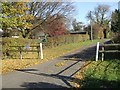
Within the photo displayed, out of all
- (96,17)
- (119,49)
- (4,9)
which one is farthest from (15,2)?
(96,17)

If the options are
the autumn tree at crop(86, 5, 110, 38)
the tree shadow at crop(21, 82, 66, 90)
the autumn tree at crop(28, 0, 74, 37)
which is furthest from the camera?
the autumn tree at crop(86, 5, 110, 38)

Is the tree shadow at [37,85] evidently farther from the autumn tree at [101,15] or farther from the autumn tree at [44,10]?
the autumn tree at [101,15]

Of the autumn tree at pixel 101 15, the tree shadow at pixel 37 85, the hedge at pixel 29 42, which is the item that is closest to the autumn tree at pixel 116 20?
the hedge at pixel 29 42

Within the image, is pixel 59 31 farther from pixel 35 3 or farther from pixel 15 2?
pixel 15 2

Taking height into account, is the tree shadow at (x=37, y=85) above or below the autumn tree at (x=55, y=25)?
below

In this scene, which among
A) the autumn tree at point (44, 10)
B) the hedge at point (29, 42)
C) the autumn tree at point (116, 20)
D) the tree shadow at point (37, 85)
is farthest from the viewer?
the autumn tree at point (44, 10)

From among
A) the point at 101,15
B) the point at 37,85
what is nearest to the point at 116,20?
the point at 37,85

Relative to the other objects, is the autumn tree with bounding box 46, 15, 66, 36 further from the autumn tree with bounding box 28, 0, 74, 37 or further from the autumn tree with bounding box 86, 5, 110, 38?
the autumn tree with bounding box 86, 5, 110, 38

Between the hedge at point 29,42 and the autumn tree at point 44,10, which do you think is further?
the autumn tree at point 44,10

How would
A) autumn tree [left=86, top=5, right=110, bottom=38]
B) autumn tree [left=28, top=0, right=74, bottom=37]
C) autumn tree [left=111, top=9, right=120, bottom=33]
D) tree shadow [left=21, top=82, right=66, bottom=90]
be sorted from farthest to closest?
autumn tree [left=86, top=5, right=110, bottom=38] → autumn tree [left=28, top=0, right=74, bottom=37] → autumn tree [left=111, top=9, right=120, bottom=33] → tree shadow [left=21, top=82, right=66, bottom=90]

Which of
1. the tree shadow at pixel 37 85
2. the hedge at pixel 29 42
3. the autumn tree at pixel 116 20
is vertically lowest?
the tree shadow at pixel 37 85

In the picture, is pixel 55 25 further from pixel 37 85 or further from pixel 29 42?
pixel 37 85

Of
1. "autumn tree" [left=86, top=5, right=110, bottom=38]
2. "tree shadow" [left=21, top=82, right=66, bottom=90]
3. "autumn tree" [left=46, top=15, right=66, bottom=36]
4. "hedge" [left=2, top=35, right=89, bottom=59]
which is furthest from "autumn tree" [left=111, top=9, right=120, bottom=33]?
"autumn tree" [left=86, top=5, right=110, bottom=38]

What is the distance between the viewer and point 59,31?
5659 centimetres
